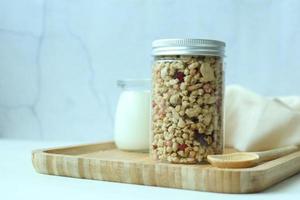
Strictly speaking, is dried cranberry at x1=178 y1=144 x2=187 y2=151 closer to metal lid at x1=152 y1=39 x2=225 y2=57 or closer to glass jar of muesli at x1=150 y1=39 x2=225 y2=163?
glass jar of muesli at x1=150 y1=39 x2=225 y2=163

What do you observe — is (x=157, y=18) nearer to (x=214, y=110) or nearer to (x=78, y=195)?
(x=214, y=110)

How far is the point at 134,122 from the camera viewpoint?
85cm

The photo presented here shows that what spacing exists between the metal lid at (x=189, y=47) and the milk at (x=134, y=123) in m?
0.18

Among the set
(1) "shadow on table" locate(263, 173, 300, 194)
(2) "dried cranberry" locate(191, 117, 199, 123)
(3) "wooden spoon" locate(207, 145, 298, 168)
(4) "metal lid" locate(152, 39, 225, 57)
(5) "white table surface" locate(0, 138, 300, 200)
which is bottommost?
(1) "shadow on table" locate(263, 173, 300, 194)

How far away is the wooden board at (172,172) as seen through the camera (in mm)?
562

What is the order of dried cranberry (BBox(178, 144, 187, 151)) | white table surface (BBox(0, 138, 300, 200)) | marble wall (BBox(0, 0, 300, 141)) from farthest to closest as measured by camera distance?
marble wall (BBox(0, 0, 300, 141)) < dried cranberry (BBox(178, 144, 187, 151)) < white table surface (BBox(0, 138, 300, 200))

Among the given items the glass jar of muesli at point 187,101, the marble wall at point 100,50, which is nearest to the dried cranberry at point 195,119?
the glass jar of muesli at point 187,101

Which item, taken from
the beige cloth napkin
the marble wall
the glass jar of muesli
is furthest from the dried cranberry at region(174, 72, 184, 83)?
the marble wall

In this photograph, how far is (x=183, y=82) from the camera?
66 cm

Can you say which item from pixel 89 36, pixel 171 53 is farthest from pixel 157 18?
pixel 171 53

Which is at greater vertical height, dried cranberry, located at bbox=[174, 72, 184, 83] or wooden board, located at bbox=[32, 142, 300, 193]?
dried cranberry, located at bbox=[174, 72, 184, 83]

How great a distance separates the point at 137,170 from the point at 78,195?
85 mm

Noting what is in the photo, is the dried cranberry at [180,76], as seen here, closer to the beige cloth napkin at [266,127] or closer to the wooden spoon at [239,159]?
the wooden spoon at [239,159]

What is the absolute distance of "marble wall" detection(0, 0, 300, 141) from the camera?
1009mm
